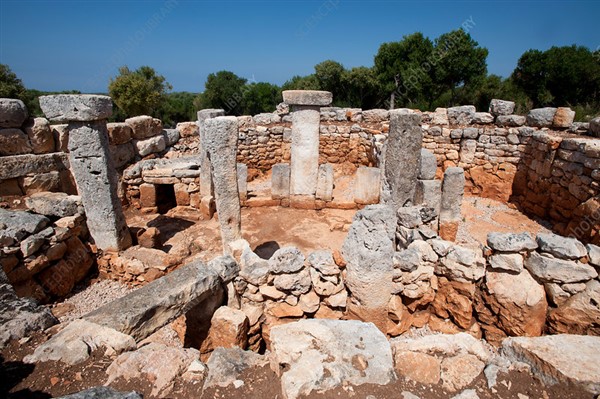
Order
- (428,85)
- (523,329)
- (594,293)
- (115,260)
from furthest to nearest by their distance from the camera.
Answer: (428,85) < (115,260) < (523,329) < (594,293)

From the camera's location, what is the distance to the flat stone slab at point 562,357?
7.84 ft

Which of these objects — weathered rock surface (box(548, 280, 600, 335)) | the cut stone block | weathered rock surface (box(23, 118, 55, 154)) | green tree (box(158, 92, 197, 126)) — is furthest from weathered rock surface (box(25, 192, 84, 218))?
green tree (box(158, 92, 197, 126))

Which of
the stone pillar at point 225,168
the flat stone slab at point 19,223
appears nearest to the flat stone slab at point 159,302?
the stone pillar at point 225,168

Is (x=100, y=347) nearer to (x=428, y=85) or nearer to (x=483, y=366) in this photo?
(x=483, y=366)

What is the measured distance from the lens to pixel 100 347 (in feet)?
8.79

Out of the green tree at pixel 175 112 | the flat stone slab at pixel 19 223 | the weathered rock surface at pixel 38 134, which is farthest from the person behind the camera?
the green tree at pixel 175 112

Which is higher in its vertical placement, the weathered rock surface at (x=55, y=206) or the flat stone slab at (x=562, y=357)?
the weathered rock surface at (x=55, y=206)

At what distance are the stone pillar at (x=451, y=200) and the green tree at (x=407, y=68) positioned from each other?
A: 1560cm

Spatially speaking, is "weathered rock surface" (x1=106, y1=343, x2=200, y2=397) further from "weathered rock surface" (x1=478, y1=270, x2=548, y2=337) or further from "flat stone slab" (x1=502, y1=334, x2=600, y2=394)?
"weathered rock surface" (x1=478, y1=270, x2=548, y2=337)

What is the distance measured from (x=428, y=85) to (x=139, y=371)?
2352cm

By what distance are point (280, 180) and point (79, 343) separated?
596 centimetres

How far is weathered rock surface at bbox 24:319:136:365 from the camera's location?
Result: 2.49 m

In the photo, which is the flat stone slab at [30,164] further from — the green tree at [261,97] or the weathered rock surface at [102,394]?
the green tree at [261,97]

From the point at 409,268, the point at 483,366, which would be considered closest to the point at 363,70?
the point at 409,268
